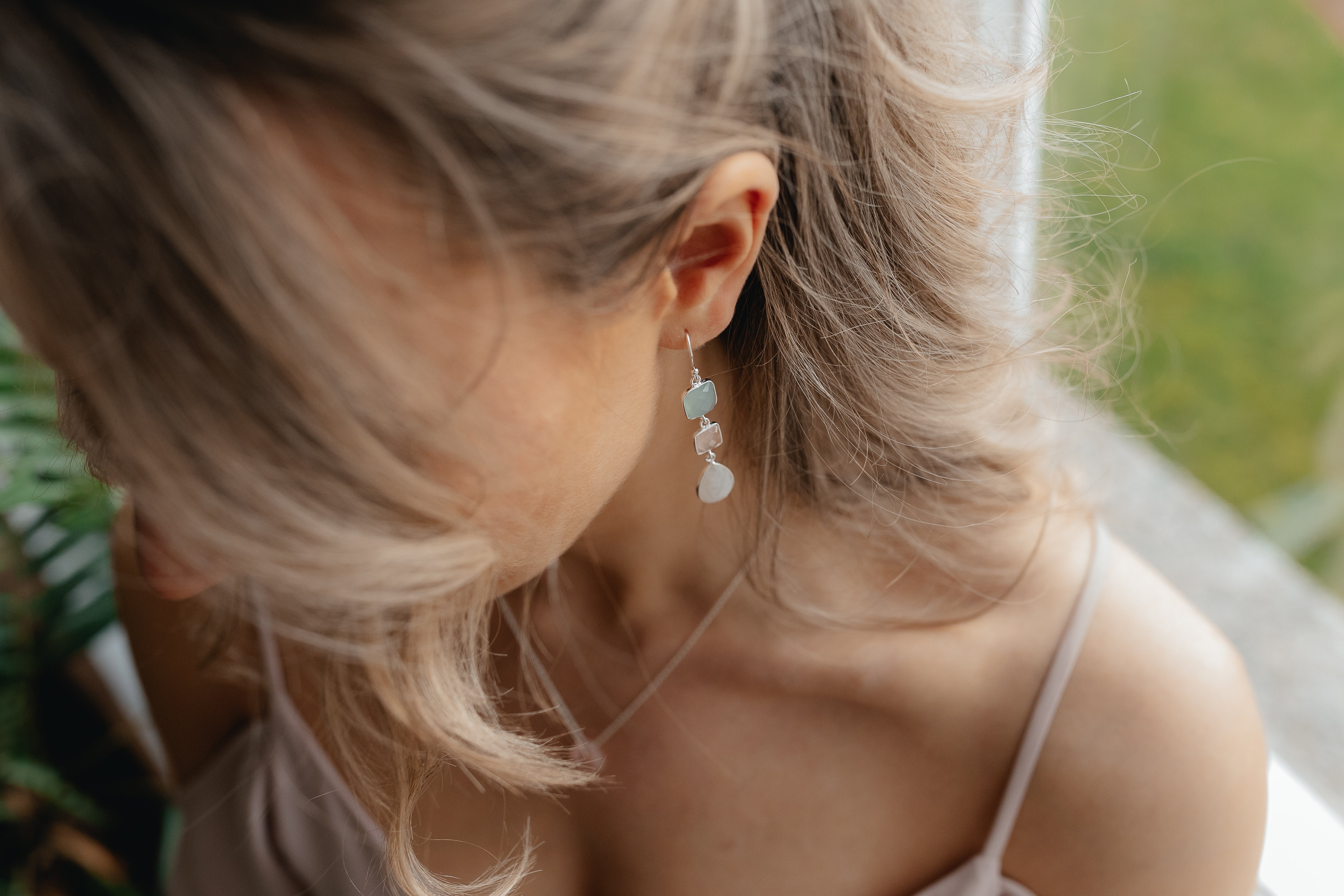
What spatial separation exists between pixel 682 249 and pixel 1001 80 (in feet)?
0.93

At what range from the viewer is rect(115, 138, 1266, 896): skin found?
0.66 m

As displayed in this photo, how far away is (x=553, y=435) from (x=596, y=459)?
0.06 meters

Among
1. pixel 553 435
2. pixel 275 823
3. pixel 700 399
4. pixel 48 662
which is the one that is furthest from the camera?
pixel 48 662

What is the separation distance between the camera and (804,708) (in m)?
0.87

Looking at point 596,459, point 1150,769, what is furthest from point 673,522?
point 1150,769

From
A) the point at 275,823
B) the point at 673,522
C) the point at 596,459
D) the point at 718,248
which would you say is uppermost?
the point at 718,248

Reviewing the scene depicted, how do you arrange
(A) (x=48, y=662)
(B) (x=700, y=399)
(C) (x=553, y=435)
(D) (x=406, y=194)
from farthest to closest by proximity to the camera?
(A) (x=48, y=662) < (B) (x=700, y=399) < (C) (x=553, y=435) < (D) (x=406, y=194)

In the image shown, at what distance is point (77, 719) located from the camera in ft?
4.72

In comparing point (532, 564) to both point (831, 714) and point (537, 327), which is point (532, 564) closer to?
point (537, 327)

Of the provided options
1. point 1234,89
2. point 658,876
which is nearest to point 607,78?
point 658,876

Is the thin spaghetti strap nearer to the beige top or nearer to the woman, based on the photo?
the woman

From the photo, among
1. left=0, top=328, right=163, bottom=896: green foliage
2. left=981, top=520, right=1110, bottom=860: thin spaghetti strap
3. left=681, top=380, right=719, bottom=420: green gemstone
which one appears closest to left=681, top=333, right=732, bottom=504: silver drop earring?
left=681, top=380, right=719, bottom=420: green gemstone

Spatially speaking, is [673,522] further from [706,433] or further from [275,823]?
[275,823]

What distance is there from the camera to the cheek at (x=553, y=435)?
1.65 feet
